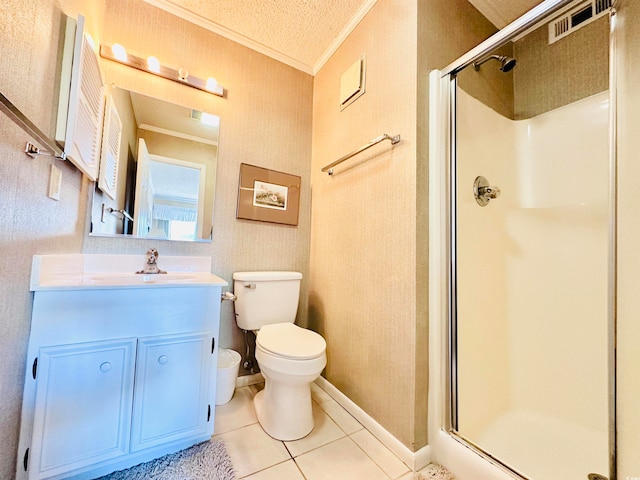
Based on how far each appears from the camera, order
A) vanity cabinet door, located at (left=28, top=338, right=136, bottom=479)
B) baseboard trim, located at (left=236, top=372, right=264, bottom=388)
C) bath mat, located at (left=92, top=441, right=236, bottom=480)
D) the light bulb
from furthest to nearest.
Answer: baseboard trim, located at (left=236, top=372, right=264, bottom=388), the light bulb, bath mat, located at (left=92, top=441, right=236, bottom=480), vanity cabinet door, located at (left=28, top=338, right=136, bottom=479)

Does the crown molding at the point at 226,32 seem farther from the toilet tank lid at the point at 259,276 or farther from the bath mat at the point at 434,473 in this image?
the bath mat at the point at 434,473

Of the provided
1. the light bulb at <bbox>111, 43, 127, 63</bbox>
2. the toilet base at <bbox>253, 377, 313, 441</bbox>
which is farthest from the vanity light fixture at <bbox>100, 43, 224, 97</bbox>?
the toilet base at <bbox>253, 377, 313, 441</bbox>

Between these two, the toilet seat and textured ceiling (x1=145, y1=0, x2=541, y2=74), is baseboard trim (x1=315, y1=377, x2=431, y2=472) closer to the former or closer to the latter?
the toilet seat

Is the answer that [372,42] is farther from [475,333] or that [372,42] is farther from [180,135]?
[475,333]

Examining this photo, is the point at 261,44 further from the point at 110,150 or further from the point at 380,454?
the point at 380,454

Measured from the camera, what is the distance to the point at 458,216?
1.23 meters

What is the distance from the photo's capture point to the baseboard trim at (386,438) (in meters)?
1.09

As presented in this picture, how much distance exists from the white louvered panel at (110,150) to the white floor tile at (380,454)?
5.90ft

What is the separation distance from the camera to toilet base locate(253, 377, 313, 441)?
124cm

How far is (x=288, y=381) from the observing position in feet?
3.98

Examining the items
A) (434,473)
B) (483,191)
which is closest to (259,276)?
(434,473)

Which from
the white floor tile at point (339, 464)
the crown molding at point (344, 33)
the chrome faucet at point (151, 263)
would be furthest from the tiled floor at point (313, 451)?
the crown molding at point (344, 33)

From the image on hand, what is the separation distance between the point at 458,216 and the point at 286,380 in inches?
43.8

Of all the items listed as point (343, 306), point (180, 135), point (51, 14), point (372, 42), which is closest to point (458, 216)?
point (343, 306)
